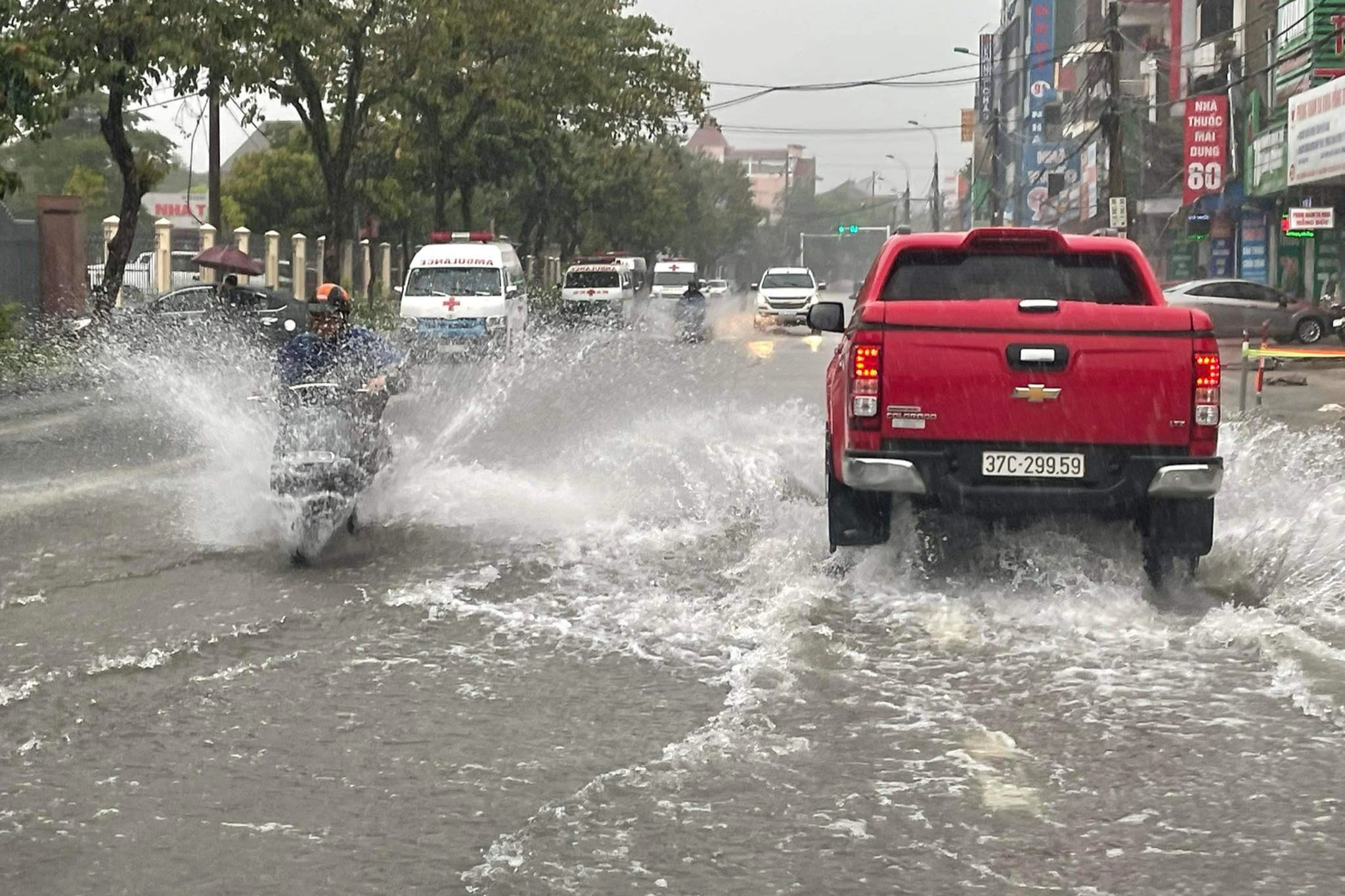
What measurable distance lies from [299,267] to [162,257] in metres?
8.31

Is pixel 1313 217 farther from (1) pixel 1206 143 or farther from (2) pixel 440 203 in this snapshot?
(2) pixel 440 203

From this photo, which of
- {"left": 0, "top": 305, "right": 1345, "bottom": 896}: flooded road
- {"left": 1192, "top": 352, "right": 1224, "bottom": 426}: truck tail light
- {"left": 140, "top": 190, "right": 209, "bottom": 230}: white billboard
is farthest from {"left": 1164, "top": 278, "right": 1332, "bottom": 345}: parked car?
{"left": 140, "top": 190, "right": 209, "bottom": 230}: white billboard

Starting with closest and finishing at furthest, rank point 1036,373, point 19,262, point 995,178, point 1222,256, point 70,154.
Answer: point 1036,373 → point 19,262 → point 1222,256 → point 70,154 → point 995,178

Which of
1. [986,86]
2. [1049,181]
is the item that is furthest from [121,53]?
[986,86]

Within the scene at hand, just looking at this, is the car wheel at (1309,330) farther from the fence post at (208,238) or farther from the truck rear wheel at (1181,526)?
the truck rear wheel at (1181,526)

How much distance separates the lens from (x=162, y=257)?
41.3m

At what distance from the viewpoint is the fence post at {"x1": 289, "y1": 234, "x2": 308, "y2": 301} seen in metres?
49.1

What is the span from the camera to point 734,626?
8016 mm

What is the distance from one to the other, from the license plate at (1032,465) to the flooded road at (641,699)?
56cm

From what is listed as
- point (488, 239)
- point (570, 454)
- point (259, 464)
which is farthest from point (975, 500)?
point (488, 239)

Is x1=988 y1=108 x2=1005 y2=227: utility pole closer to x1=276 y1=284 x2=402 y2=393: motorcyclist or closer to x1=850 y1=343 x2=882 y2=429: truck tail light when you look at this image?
x1=276 y1=284 x2=402 y2=393: motorcyclist

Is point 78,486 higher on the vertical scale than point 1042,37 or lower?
lower

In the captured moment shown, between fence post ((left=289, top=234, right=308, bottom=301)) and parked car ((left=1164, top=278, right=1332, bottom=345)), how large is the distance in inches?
854

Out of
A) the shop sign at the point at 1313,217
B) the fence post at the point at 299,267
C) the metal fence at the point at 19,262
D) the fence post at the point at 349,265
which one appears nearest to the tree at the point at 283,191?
the fence post at the point at 349,265
